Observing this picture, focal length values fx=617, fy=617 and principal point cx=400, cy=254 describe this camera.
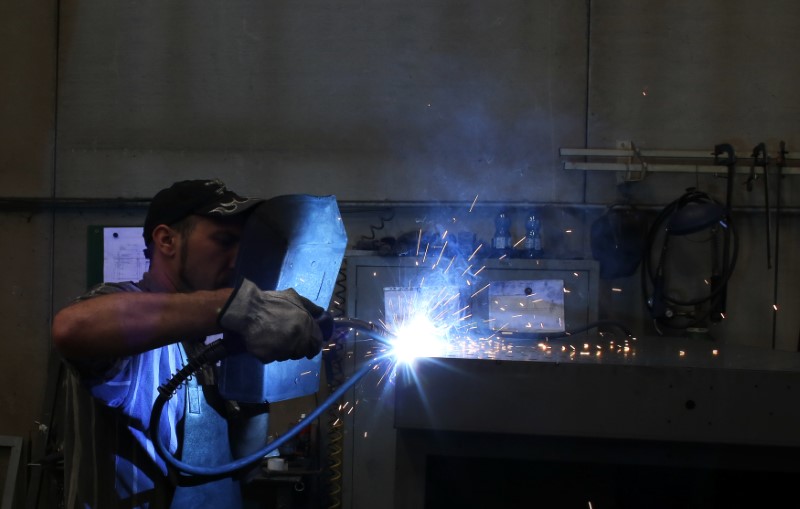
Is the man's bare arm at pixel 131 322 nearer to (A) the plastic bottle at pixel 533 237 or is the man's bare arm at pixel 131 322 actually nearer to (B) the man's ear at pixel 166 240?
(B) the man's ear at pixel 166 240

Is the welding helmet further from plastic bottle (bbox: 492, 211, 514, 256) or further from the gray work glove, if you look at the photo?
the gray work glove

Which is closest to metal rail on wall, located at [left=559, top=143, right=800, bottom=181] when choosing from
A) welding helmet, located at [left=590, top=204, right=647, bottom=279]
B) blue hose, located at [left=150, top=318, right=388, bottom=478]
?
welding helmet, located at [left=590, top=204, right=647, bottom=279]

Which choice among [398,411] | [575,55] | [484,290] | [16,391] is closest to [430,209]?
[484,290]

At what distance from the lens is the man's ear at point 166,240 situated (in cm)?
133

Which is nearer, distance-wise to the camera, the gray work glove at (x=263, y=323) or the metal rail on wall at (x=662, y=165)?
the gray work glove at (x=263, y=323)

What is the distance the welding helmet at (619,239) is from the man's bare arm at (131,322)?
1.86m

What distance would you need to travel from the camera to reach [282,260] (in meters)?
1.06

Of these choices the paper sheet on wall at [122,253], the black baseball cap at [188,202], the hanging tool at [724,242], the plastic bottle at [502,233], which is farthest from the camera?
the paper sheet on wall at [122,253]

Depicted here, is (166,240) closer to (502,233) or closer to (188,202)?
(188,202)

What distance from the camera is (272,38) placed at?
9.07 ft

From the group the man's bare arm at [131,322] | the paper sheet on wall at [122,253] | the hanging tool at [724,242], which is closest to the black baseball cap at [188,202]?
the man's bare arm at [131,322]

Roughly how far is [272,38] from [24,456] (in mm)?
2213

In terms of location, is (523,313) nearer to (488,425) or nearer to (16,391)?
(488,425)

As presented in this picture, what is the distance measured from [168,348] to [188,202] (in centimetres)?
31
